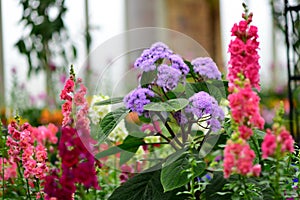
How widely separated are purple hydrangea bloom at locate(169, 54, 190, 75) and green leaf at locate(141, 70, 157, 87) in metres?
0.04

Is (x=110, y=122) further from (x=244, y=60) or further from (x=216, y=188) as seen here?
(x=244, y=60)

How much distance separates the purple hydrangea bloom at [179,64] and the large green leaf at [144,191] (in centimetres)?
25

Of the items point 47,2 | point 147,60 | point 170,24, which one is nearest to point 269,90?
point 170,24

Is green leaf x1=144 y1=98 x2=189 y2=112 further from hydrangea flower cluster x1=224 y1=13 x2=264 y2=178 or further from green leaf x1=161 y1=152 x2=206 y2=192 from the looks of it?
hydrangea flower cluster x1=224 y1=13 x2=264 y2=178

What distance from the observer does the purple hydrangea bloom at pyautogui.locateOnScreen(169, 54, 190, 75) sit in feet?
3.84

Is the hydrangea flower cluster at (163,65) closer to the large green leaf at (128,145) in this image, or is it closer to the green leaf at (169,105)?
the green leaf at (169,105)

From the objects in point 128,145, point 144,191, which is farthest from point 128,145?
point 144,191

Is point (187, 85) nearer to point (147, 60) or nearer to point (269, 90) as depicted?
point (147, 60)

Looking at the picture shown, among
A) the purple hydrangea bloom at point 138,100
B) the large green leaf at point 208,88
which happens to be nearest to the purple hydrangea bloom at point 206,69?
the large green leaf at point 208,88

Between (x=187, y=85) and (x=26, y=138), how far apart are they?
1.14 ft

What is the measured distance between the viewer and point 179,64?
3.84ft

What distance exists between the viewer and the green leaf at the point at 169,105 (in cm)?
109

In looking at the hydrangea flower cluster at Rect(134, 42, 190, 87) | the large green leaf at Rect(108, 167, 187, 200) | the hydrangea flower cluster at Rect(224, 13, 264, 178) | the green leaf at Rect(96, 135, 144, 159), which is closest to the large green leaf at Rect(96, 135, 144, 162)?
the green leaf at Rect(96, 135, 144, 159)

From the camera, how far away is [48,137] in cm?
165
